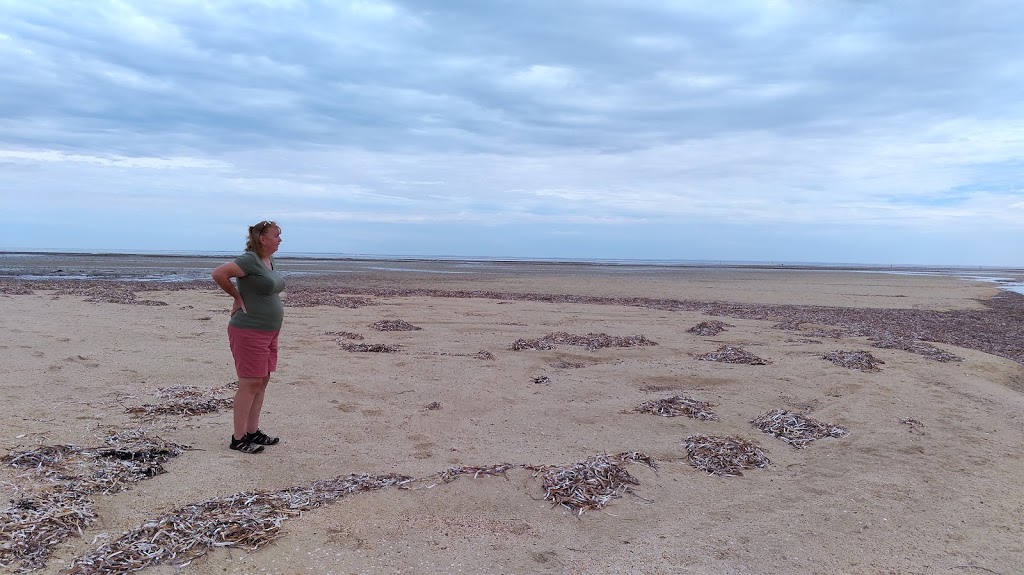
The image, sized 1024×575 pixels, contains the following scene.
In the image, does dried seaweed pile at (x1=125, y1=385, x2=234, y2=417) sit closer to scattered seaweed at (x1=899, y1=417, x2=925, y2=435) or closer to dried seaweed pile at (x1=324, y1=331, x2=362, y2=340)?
dried seaweed pile at (x1=324, y1=331, x2=362, y2=340)

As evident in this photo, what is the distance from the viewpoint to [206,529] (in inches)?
143

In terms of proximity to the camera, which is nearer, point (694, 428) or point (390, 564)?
point (390, 564)

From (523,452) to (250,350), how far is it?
2.47 m

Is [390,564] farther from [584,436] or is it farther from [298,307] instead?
[298,307]

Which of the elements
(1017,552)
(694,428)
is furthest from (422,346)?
(1017,552)

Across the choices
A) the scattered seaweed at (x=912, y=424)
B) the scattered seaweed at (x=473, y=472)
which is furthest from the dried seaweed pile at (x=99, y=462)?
the scattered seaweed at (x=912, y=424)

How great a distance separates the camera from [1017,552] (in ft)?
12.5

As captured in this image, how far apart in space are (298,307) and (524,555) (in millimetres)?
13675

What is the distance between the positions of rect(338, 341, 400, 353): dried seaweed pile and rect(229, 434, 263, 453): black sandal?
465 centimetres

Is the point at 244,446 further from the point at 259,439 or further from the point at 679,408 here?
the point at 679,408

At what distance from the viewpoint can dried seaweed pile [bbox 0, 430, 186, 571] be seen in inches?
132

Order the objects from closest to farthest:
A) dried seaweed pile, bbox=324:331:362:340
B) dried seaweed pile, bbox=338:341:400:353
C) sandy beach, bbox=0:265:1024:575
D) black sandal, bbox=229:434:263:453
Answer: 1. sandy beach, bbox=0:265:1024:575
2. black sandal, bbox=229:434:263:453
3. dried seaweed pile, bbox=338:341:400:353
4. dried seaweed pile, bbox=324:331:362:340

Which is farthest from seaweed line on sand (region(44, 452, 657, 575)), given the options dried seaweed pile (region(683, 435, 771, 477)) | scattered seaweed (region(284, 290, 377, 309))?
scattered seaweed (region(284, 290, 377, 309))

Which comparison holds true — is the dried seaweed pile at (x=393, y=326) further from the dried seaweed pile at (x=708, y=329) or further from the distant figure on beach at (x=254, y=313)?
the distant figure on beach at (x=254, y=313)
